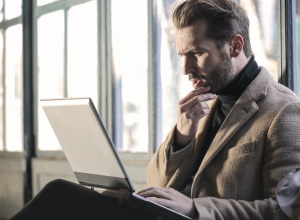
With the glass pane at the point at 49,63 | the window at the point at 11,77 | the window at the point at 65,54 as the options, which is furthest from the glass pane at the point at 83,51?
the window at the point at 11,77

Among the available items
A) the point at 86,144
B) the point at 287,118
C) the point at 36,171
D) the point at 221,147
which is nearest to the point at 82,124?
the point at 86,144

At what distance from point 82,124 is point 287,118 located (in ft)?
2.42

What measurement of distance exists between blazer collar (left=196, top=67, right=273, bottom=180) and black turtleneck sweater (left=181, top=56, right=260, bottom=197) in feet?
0.23

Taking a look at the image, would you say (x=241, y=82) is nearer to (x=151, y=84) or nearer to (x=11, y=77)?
(x=151, y=84)

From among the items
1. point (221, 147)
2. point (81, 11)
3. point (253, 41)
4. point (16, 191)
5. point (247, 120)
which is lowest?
point (16, 191)

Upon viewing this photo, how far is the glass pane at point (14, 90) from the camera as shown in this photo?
4.61 meters

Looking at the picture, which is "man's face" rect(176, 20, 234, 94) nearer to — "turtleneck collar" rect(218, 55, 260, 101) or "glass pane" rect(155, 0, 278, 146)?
"turtleneck collar" rect(218, 55, 260, 101)

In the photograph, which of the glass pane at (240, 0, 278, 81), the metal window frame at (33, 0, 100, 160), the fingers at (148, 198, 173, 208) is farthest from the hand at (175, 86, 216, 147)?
the metal window frame at (33, 0, 100, 160)

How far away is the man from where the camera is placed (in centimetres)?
152

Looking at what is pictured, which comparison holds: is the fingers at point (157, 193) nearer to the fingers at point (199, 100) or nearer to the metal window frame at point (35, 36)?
the fingers at point (199, 100)

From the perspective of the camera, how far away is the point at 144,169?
3.23 m

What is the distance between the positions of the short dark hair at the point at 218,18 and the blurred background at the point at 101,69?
40 cm

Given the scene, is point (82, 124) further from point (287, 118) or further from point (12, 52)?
point (12, 52)

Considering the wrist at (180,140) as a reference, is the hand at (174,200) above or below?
below
